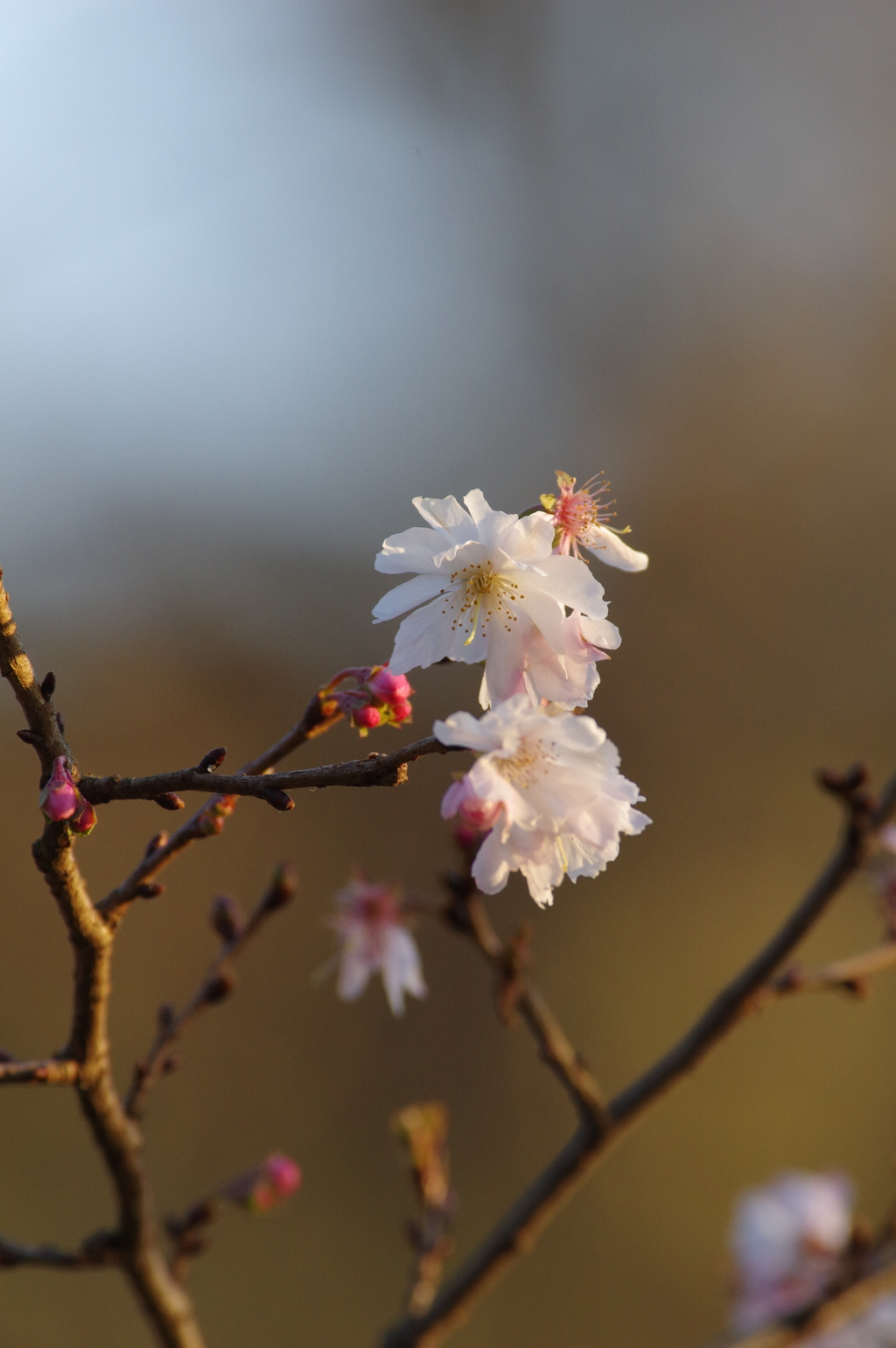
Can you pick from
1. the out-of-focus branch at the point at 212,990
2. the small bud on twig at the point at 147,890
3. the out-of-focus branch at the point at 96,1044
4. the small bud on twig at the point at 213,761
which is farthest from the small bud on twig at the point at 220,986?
the small bud on twig at the point at 213,761

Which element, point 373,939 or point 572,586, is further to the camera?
point 373,939

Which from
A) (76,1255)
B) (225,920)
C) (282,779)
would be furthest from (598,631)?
(76,1255)

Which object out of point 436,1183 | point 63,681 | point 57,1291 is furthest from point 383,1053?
point 436,1183

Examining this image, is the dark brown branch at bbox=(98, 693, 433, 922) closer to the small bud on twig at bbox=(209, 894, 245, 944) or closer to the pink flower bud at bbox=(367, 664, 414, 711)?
the pink flower bud at bbox=(367, 664, 414, 711)

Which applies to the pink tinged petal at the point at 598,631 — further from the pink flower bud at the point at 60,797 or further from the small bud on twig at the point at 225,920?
the small bud on twig at the point at 225,920

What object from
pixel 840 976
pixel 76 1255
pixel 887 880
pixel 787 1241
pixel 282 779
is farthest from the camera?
pixel 787 1241

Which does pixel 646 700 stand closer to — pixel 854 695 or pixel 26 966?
pixel 854 695

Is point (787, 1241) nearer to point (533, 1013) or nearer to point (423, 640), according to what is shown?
point (533, 1013)
